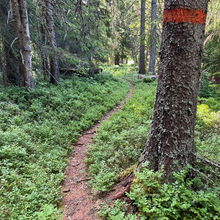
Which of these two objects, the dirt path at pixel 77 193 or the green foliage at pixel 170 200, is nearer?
the green foliage at pixel 170 200

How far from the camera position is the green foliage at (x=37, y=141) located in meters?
2.72

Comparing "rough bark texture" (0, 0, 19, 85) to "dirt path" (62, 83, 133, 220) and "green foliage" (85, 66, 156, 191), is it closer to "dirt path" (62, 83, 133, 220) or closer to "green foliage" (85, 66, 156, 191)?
"dirt path" (62, 83, 133, 220)

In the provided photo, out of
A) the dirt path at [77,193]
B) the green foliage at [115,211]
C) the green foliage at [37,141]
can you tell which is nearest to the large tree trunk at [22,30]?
the green foliage at [37,141]

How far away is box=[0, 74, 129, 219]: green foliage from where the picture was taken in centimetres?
272

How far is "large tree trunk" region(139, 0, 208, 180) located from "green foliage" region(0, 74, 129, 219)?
7.91 feet

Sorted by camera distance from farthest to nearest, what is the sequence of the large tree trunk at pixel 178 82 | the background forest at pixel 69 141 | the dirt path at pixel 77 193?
A: the dirt path at pixel 77 193 < the background forest at pixel 69 141 < the large tree trunk at pixel 178 82

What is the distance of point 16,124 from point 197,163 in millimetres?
5395

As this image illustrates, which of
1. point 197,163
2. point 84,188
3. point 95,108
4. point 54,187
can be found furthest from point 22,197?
point 95,108

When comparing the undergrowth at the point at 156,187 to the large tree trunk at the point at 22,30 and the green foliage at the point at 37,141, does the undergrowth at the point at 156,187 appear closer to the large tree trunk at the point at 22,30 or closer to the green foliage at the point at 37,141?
the green foliage at the point at 37,141

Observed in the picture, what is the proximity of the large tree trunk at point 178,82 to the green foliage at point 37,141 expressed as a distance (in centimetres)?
241

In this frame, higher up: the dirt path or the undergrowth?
the undergrowth

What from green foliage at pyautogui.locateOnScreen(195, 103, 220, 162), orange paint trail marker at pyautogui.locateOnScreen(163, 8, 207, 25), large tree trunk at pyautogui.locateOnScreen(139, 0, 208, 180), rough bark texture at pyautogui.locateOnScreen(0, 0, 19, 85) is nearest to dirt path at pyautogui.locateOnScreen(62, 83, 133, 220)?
large tree trunk at pyautogui.locateOnScreen(139, 0, 208, 180)

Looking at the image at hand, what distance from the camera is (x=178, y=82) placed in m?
2.12

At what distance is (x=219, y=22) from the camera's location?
476 centimetres
